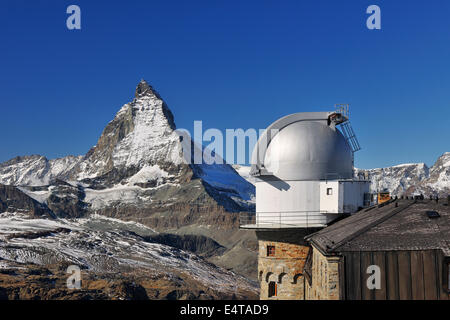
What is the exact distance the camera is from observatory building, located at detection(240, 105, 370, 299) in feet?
97.3

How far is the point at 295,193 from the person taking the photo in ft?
98.6

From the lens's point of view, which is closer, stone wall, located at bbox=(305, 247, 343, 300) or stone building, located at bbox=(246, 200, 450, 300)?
stone building, located at bbox=(246, 200, 450, 300)

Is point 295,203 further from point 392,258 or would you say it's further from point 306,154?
point 392,258

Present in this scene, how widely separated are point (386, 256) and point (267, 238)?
12634 mm

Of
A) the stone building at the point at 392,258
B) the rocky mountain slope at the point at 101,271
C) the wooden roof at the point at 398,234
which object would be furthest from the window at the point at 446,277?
the rocky mountain slope at the point at 101,271

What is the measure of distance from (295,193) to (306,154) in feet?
7.39

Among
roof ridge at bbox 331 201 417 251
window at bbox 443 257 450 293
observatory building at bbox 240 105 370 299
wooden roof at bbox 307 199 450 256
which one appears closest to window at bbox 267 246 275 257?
observatory building at bbox 240 105 370 299

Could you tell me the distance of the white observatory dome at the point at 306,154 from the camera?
2978 centimetres

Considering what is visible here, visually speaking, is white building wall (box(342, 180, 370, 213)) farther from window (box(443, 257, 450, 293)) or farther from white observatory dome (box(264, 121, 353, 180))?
window (box(443, 257, 450, 293))

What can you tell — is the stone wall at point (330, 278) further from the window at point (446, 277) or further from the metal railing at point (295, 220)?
the metal railing at point (295, 220)

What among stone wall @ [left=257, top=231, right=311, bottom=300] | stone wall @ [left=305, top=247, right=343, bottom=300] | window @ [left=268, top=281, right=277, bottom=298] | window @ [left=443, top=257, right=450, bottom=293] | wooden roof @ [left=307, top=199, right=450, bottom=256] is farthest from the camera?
window @ [left=268, top=281, right=277, bottom=298]

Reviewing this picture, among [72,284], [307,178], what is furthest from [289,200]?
[72,284]

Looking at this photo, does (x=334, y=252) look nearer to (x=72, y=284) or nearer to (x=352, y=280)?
(x=352, y=280)
